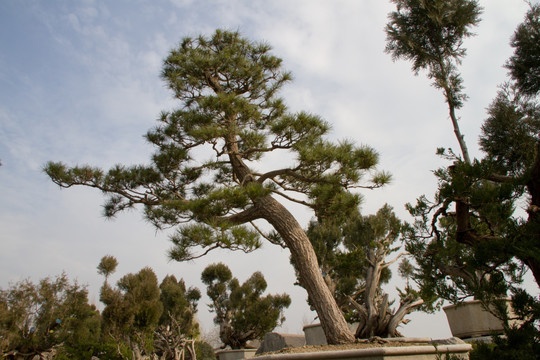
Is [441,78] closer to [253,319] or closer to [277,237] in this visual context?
[277,237]

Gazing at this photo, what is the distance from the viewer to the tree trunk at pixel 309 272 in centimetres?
324

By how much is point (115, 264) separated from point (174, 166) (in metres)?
10.1

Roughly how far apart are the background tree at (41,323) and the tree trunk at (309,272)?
18.6 ft

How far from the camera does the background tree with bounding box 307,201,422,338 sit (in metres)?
4.27

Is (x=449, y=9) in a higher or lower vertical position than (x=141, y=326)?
higher

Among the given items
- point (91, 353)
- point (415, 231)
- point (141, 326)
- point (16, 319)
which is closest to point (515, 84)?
point (415, 231)

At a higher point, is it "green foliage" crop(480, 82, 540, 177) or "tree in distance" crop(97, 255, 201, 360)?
"green foliage" crop(480, 82, 540, 177)

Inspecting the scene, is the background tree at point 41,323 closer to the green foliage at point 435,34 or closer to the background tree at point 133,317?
the background tree at point 133,317

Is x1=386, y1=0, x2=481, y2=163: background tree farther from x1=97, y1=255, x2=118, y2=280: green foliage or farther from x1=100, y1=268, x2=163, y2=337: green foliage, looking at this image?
x1=97, y1=255, x2=118, y2=280: green foliage

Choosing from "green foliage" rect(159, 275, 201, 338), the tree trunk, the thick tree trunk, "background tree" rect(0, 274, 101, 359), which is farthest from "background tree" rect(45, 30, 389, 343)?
"green foliage" rect(159, 275, 201, 338)

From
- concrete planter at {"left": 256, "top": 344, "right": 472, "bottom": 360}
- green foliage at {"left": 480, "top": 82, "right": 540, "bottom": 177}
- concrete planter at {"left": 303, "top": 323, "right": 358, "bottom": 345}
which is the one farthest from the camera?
concrete planter at {"left": 303, "top": 323, "right": 358, "bottom": 345}

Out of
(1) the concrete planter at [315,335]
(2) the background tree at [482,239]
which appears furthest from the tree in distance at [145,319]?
(2) the background tree at [482,239]

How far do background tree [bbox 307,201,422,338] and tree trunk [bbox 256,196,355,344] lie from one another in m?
0.39

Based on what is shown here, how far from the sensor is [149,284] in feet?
29.4
